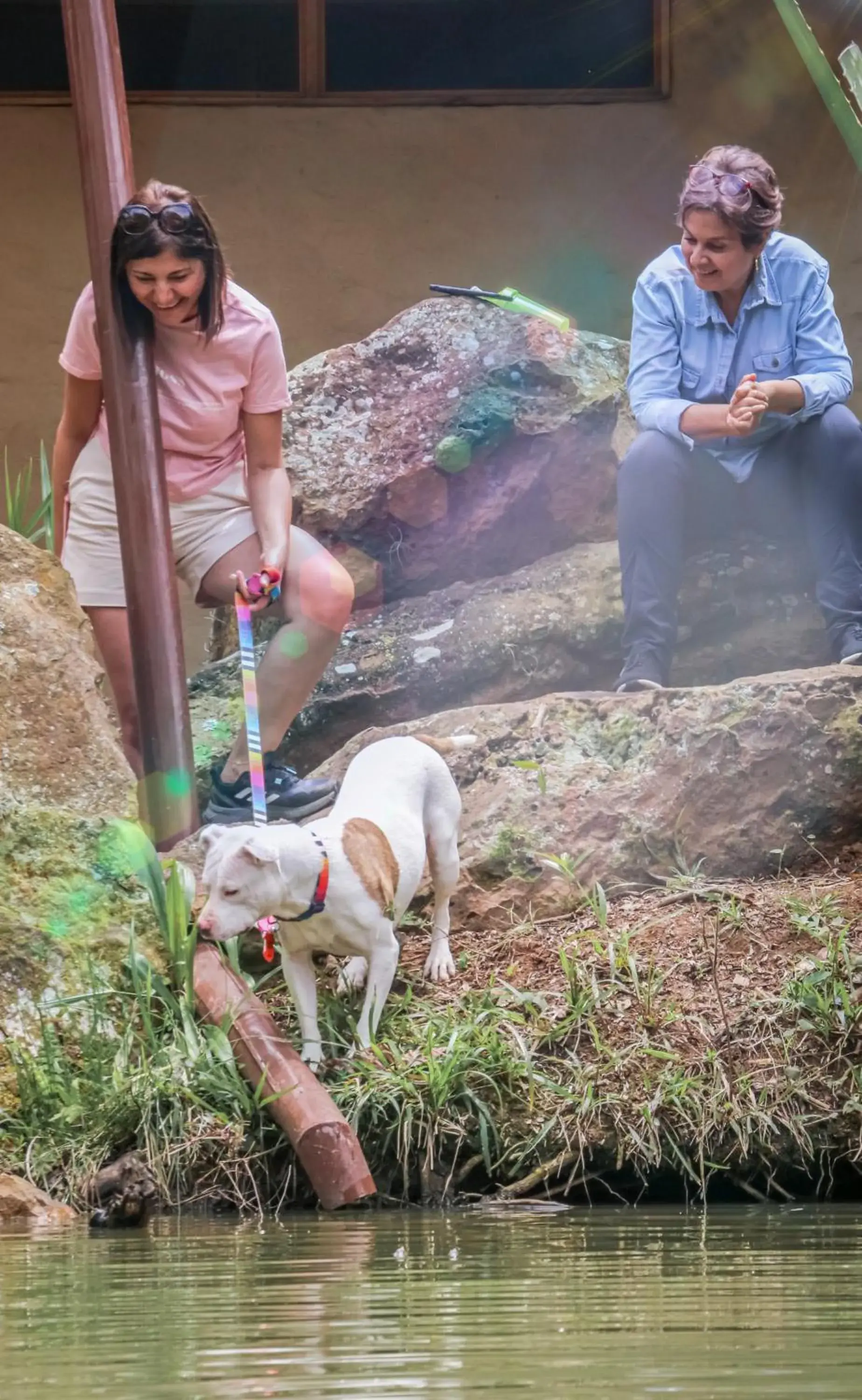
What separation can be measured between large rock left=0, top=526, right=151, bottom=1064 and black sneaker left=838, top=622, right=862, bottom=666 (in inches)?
82.4

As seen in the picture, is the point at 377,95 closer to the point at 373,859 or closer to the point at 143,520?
the point at 143,520

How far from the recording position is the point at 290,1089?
447 cm

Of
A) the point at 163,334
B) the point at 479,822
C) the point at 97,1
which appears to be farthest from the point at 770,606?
the point at 97,1

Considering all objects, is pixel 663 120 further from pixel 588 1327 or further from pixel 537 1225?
pixel 588 1327

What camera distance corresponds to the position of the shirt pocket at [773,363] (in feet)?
20.1

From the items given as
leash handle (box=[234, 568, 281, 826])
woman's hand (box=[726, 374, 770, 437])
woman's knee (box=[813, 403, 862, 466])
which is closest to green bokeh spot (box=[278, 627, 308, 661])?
leash handle (box=[234, 568, 281, 826])

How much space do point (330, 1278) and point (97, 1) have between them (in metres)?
4.16

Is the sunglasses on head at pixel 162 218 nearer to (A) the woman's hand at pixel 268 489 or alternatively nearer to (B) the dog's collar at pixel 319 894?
(A) the woman's hand at pixel 268 489

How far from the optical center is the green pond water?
2.22 m

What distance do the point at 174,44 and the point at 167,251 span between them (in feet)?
11.7

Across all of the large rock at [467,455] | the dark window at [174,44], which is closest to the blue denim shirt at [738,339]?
the large rock at [467,455]

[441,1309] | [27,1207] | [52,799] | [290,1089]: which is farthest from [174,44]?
[441,1309]

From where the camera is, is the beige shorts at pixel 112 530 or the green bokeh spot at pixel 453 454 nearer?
the beige shorts at pixel 112 530

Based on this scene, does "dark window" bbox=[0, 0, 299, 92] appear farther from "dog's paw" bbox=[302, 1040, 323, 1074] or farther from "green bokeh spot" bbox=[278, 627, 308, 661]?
"dog's paw" bbox=[302, 1040, 323, 1074]
